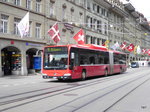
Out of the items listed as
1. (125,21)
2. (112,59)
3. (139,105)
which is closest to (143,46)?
(125,21)

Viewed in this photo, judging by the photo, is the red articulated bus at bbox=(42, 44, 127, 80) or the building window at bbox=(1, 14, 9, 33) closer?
the red articulated bus at bbox=(42, 44, 127, 80)

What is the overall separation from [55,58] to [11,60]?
11962 millimetres

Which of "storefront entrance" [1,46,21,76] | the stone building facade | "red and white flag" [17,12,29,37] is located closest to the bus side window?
the stone building facade

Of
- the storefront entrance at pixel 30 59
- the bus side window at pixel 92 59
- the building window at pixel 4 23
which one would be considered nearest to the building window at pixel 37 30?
the storefront entrance at pixel 30 59

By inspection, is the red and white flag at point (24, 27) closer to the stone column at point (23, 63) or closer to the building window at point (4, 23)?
the building window at point (4, 23)

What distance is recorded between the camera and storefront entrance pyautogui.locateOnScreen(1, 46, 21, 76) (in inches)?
1065

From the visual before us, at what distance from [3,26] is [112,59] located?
1255 cm

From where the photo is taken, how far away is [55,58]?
58.0 feet

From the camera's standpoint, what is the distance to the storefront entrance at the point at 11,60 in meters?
27.1

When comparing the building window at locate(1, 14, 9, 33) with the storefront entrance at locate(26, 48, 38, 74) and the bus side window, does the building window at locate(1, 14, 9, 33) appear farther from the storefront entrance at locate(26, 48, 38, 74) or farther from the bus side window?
the bus side window

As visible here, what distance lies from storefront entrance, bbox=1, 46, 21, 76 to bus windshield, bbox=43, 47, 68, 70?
1015 centimetres

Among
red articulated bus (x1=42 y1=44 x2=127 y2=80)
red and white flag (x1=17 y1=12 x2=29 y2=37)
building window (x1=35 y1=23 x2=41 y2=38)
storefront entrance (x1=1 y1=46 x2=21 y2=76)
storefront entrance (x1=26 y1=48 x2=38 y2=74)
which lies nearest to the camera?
red articulated bus (x1=42 y1=44 x2=127 y2=80)

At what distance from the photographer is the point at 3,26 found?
2512 centimetres

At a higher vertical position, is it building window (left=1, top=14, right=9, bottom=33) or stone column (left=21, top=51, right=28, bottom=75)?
building window (left=1, top=14, right=9, bottom=33)
